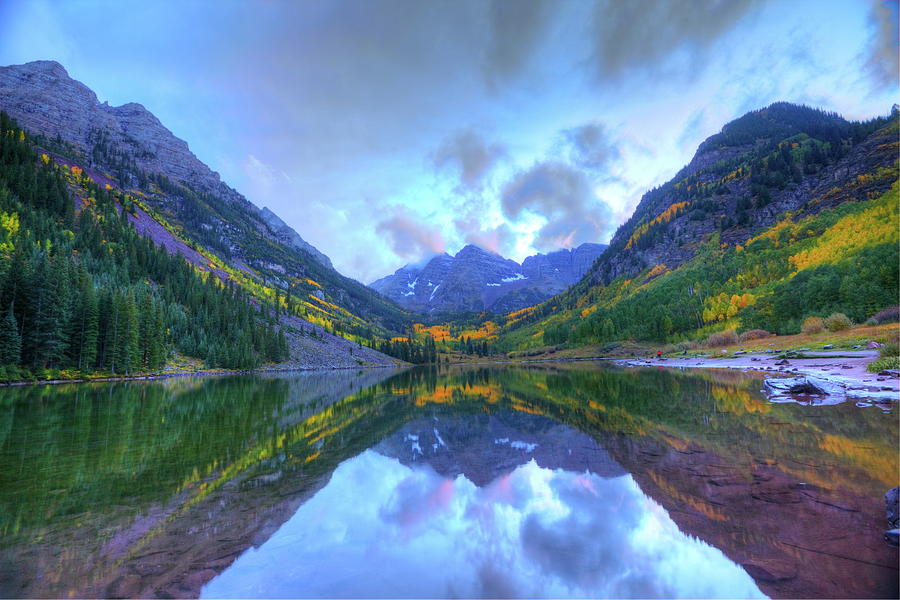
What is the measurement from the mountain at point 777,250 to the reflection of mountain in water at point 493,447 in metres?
63.7

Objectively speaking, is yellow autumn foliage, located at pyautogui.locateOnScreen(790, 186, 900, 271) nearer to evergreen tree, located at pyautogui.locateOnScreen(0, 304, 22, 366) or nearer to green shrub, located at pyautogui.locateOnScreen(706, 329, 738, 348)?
green shrub, located at pyautogui.locateOnScreen(706, 329, 738, 348)

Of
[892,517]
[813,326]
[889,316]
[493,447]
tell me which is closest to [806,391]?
[493,447]

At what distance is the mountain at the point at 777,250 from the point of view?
64.5 m

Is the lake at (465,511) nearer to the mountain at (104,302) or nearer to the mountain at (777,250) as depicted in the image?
the mountain at (104,302)

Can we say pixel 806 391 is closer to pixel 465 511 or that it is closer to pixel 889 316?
pixel 465 511

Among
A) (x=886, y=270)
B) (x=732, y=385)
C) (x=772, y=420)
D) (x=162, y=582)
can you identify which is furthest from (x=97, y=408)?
(x=886, y=270)

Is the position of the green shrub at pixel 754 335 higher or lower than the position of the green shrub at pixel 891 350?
higher

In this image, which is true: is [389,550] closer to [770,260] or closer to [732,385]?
[732,385]

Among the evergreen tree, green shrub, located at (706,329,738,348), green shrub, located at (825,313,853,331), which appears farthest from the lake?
green shrub, located at (706,329,738,348)

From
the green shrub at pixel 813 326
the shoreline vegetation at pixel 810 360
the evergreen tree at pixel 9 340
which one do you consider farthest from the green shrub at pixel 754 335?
the evergreen tree at pixel 9 340

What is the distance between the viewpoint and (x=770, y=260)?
4053 inches

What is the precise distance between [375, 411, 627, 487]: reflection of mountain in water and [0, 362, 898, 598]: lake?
0.13 m

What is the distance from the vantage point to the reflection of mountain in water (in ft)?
38.9

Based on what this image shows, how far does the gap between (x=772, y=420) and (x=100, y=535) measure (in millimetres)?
20842
